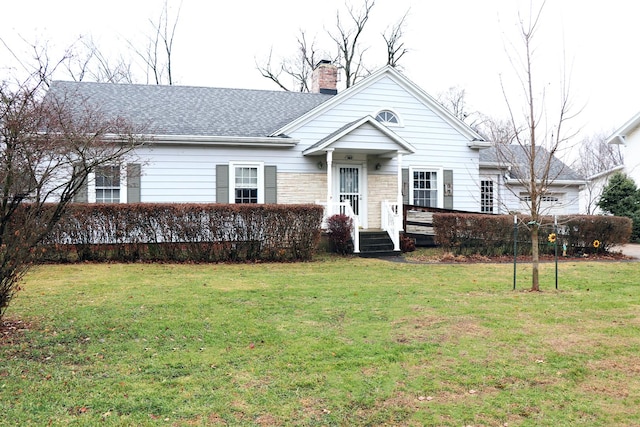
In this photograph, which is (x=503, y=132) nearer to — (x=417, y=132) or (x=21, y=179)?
(x=417, y=132)

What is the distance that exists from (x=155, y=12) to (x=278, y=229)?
2481cm

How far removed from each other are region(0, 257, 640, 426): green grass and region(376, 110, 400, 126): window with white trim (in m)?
9.01

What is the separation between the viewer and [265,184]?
1490 cm

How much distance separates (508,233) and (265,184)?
23.5 ft

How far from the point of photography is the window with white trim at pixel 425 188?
54.7ft

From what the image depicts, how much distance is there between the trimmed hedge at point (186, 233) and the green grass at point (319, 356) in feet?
9.90

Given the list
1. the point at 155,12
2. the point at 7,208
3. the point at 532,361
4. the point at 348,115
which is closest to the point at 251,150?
the point at 348,115

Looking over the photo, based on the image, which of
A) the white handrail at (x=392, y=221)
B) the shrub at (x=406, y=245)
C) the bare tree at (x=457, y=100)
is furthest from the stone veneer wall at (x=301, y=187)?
the bare tree at (x=457, y=100)

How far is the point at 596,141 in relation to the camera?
50.7 meters

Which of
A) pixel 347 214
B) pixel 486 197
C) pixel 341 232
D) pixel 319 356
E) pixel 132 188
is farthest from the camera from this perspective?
pixel 486 197

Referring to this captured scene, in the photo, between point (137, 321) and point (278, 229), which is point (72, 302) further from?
point (278, 229)

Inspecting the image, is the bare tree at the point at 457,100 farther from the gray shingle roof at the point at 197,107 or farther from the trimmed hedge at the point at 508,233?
the trimmed hedge at the point at 508,233

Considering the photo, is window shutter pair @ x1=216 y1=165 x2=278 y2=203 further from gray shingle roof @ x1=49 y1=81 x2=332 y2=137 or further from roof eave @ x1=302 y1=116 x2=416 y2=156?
roof eave @ x1=302 y1=116 x2=416 y2=156

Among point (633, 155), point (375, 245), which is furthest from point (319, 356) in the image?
point (633, 155)
